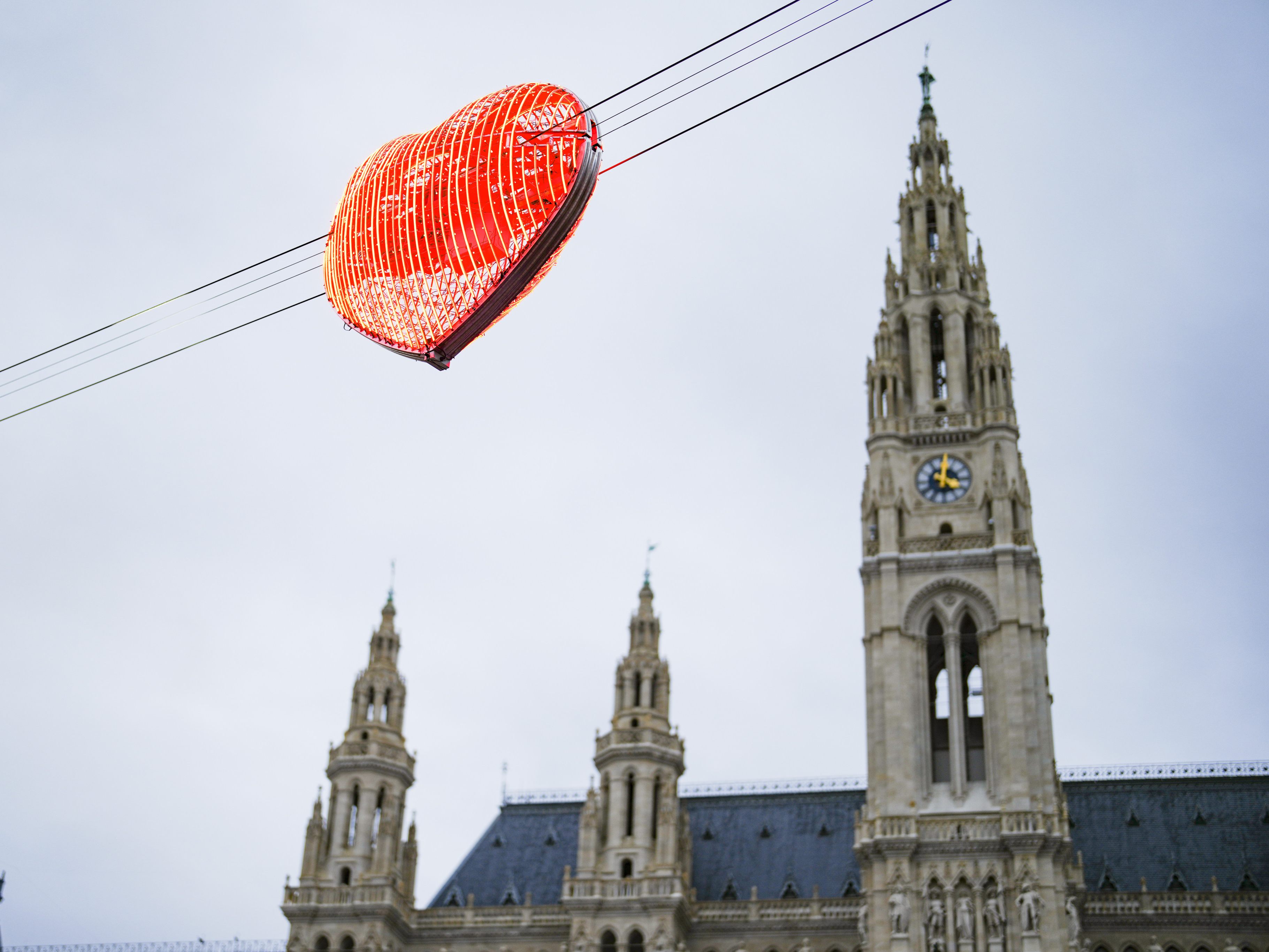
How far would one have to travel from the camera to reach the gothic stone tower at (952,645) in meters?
59.4

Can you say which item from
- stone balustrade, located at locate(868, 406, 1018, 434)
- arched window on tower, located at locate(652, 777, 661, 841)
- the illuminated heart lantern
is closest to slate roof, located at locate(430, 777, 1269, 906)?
arched window on tower, located at locate(652, 777, 661, 841)

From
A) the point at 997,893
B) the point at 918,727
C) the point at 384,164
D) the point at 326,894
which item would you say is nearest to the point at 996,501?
the point at 918,727

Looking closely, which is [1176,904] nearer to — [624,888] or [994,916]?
[994,916]

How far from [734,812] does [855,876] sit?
25.2 feet

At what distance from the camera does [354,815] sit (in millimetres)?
69188

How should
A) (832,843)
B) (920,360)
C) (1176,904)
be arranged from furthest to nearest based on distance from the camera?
(920,360), (832,843), (1176,904)

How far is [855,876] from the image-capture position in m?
68.5

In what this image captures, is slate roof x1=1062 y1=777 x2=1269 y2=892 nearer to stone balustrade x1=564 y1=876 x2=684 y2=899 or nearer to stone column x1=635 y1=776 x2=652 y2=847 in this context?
stone balustrade x1=564 y1=876 x2=684 y2=899

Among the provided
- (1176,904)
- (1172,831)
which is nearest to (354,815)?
(1176,904)

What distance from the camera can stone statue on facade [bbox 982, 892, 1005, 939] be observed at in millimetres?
58375

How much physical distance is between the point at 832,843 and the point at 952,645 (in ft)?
38.0

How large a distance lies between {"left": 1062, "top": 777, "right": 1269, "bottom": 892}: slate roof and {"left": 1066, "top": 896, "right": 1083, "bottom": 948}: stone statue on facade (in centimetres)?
653

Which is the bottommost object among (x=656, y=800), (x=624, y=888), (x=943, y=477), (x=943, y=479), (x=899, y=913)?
(x=899, y=913)

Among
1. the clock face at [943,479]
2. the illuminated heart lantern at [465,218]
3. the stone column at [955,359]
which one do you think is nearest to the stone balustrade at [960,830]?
the clock face at [943,479]
